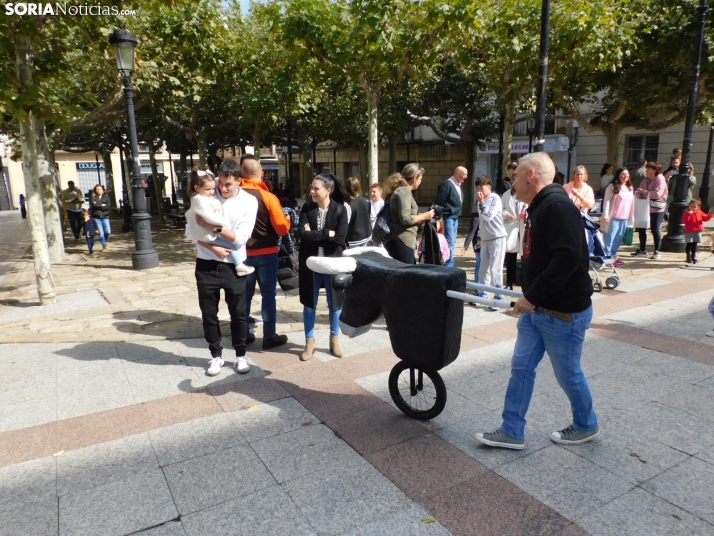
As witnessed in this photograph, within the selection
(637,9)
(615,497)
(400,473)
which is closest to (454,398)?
(400,473)

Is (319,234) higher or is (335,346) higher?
(319,234)

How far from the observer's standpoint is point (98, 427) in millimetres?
3732

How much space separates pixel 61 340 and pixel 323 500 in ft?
13.9

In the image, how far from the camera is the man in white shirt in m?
4.39

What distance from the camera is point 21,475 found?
10.3ft

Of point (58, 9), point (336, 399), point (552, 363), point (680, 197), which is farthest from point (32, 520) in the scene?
point (680, 197)

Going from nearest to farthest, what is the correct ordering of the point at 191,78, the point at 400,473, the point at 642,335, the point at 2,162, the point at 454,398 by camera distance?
the point at 400,473 < the point at 454,398 < the point at 642,335 < the point at 191,78 < the point at 2,162

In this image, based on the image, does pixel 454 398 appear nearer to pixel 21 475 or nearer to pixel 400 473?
pixel 400 473

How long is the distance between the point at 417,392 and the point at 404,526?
123cm

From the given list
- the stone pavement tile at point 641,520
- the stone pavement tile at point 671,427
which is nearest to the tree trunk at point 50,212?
the stone pavement tile at point 671,427

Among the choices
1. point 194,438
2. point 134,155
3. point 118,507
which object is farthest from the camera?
point 134,155

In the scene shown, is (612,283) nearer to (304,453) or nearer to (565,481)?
(565,481)

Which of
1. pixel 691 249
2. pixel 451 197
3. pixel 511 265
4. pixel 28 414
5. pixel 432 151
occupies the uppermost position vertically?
pixel 432 151

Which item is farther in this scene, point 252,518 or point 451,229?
point 451,229
